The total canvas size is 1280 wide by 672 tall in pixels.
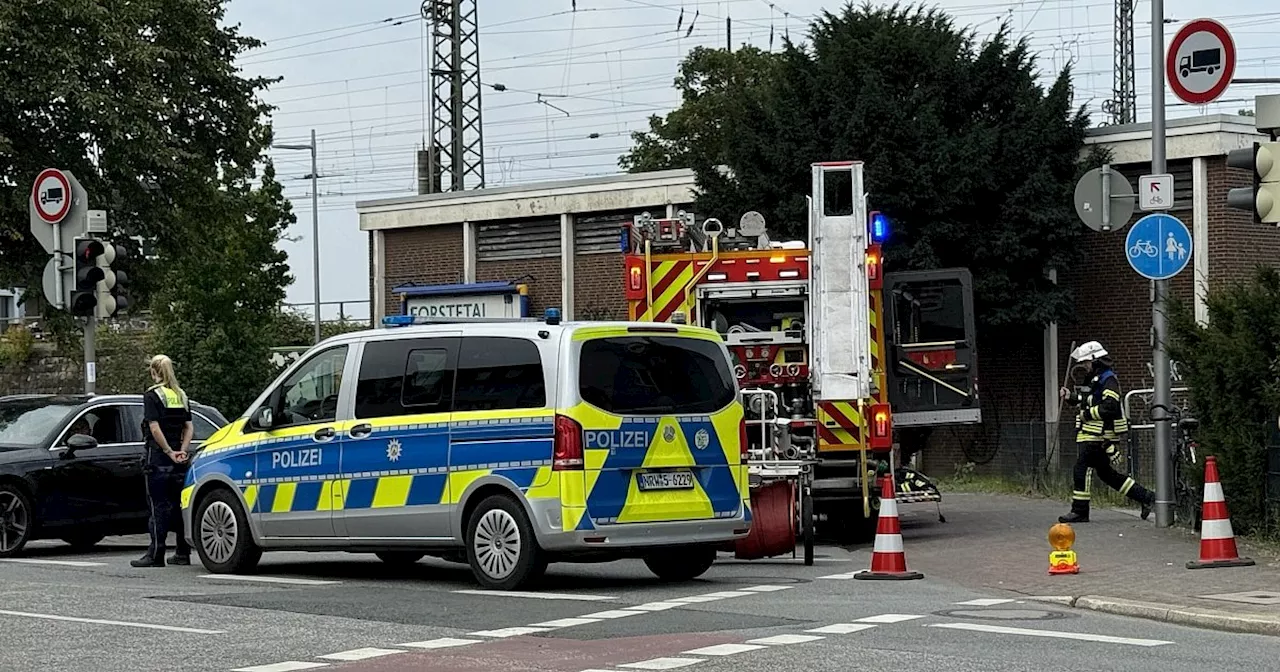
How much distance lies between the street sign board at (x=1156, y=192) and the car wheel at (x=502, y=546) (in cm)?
757

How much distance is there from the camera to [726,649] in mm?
10289

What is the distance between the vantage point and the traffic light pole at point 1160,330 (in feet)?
60.1

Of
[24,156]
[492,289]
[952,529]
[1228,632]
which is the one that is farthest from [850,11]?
[1228,632]

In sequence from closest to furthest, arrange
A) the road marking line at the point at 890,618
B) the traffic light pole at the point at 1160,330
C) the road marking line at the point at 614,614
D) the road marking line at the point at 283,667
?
1. the road marking line at the point at 283,667
2. the road marking line at the point at 890,618
3. the road marking line at the point at 614,614
4. the traffic light pole at the point at 1160,330

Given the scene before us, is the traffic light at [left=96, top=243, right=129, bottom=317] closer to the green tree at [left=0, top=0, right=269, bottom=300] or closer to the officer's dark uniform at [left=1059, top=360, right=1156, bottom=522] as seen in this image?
the green tree at [left=0, top=0, right=269, bottom=300]

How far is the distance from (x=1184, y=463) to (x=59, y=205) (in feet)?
40.3

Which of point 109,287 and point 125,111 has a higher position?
point 125,111

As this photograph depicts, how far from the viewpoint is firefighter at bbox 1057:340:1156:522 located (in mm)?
19562

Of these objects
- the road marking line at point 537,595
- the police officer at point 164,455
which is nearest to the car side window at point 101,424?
the police officer at point 164,455

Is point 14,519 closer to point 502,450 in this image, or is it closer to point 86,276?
point 86,276

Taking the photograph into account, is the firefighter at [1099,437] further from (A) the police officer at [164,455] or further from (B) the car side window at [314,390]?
(A) the police officer at [164,455]

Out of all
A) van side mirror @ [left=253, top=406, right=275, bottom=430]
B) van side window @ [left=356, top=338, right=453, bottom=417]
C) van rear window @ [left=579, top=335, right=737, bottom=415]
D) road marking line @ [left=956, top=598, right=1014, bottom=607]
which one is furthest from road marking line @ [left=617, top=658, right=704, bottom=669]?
van side mirror @ [left=253, top=406, right=275, bottom=430]

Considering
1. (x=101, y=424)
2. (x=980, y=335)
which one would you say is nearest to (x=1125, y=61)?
(x=980, y=335)

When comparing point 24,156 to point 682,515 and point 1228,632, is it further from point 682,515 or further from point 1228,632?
point 1228,632
